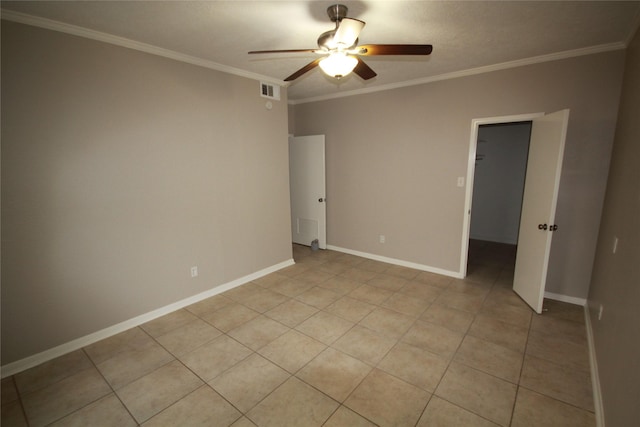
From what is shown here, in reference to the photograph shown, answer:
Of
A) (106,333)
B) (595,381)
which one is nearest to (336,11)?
(595,381)

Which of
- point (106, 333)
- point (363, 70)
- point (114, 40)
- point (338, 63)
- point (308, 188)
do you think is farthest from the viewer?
point (308, 188)

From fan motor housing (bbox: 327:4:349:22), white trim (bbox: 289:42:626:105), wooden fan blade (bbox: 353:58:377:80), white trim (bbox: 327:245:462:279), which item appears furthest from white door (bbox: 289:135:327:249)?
fan motor housing (bbox: 327:4:349:22)

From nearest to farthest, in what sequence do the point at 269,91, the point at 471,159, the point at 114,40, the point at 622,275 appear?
the point at 622,275 → the point at 114,40 → the point at 471,159 → the point at 269,91

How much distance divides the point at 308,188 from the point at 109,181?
10.00 feet

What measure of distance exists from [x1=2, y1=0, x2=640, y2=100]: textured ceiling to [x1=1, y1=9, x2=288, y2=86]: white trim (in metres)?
0.03

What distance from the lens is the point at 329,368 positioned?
2162mm

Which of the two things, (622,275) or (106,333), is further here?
(106,333)

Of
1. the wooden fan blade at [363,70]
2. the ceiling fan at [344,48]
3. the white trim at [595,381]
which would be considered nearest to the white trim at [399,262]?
the white trim at [595,381]

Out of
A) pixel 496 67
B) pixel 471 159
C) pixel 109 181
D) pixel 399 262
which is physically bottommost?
pixel 399 262

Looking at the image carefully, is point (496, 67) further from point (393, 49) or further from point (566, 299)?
point (566, 299)

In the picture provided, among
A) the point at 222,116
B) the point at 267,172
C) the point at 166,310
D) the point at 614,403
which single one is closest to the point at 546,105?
the point at 614,403

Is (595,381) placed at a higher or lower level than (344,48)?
lower

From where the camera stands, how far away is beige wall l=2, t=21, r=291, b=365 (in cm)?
209

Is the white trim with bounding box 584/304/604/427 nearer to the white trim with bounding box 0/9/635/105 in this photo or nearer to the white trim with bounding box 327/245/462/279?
the white trim with bounding box 327/245/462/279
